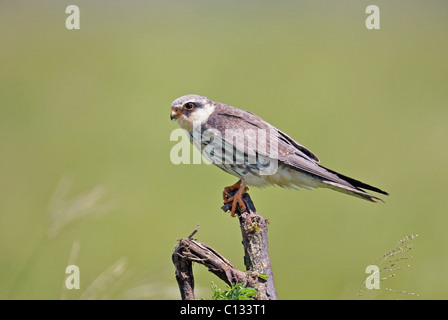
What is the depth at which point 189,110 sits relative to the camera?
530cm

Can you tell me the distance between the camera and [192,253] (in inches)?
147

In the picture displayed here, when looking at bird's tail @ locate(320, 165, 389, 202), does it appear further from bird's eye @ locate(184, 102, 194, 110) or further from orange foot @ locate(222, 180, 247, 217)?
bird's eye @ locate(184, 102, 194, 110)

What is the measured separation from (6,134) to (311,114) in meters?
6.92

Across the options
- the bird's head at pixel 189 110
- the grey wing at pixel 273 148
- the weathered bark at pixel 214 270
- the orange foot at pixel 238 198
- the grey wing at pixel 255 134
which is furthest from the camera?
the bird's head at pixel 189 110

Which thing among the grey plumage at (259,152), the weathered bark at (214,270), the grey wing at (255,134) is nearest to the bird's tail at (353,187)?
the grey plumage at (259,152)

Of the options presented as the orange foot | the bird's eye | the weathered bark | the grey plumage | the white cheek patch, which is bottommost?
the weathered bark

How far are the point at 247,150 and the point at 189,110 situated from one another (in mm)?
695

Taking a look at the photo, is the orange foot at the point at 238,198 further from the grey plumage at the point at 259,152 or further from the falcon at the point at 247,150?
the grey plumage at the point at 259,152

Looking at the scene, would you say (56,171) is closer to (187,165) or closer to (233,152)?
(187,165)

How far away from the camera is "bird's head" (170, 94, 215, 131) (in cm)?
529

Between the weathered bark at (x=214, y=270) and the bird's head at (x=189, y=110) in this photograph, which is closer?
the weathered bark at (x=214, y=270)

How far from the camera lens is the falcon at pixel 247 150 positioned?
16.6 feet

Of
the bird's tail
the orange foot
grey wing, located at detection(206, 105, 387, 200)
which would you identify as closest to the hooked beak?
grey wing, located at detection(206, 105, 387, 200)

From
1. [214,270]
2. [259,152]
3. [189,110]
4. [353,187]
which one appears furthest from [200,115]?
[214,270]
